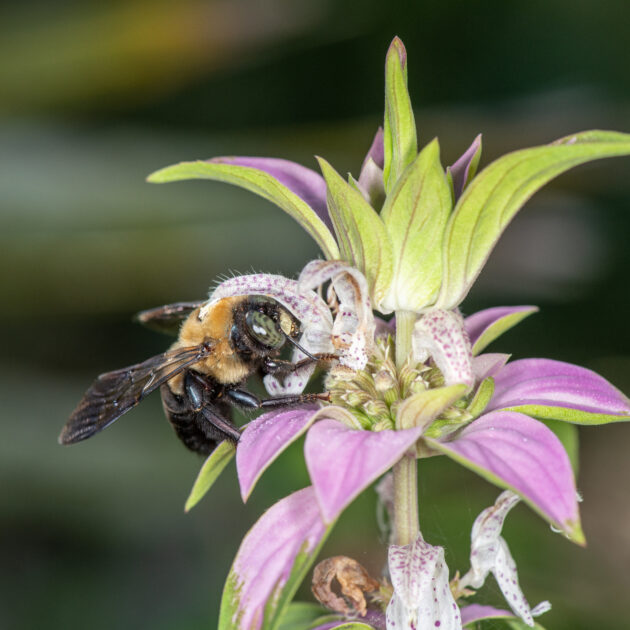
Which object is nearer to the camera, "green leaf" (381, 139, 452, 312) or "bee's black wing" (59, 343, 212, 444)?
"green leaf" (381, 139, 452, 312)

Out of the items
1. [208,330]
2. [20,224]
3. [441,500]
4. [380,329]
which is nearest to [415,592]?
[380,329]

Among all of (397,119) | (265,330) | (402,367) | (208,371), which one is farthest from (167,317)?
(397,119)

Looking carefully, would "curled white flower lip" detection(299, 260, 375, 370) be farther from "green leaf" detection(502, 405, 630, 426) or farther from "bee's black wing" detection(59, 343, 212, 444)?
"bee's black wing" detection(59, 343, 212, 444)

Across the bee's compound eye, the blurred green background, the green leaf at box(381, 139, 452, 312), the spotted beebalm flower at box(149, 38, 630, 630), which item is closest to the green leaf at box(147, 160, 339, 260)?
the spotted beebalm flower at box(149, 38, 630, 630)

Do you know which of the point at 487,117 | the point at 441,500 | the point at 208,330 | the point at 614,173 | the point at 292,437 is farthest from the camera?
the point at 487,117

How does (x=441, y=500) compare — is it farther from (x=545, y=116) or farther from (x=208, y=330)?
(x=545, y=116)
